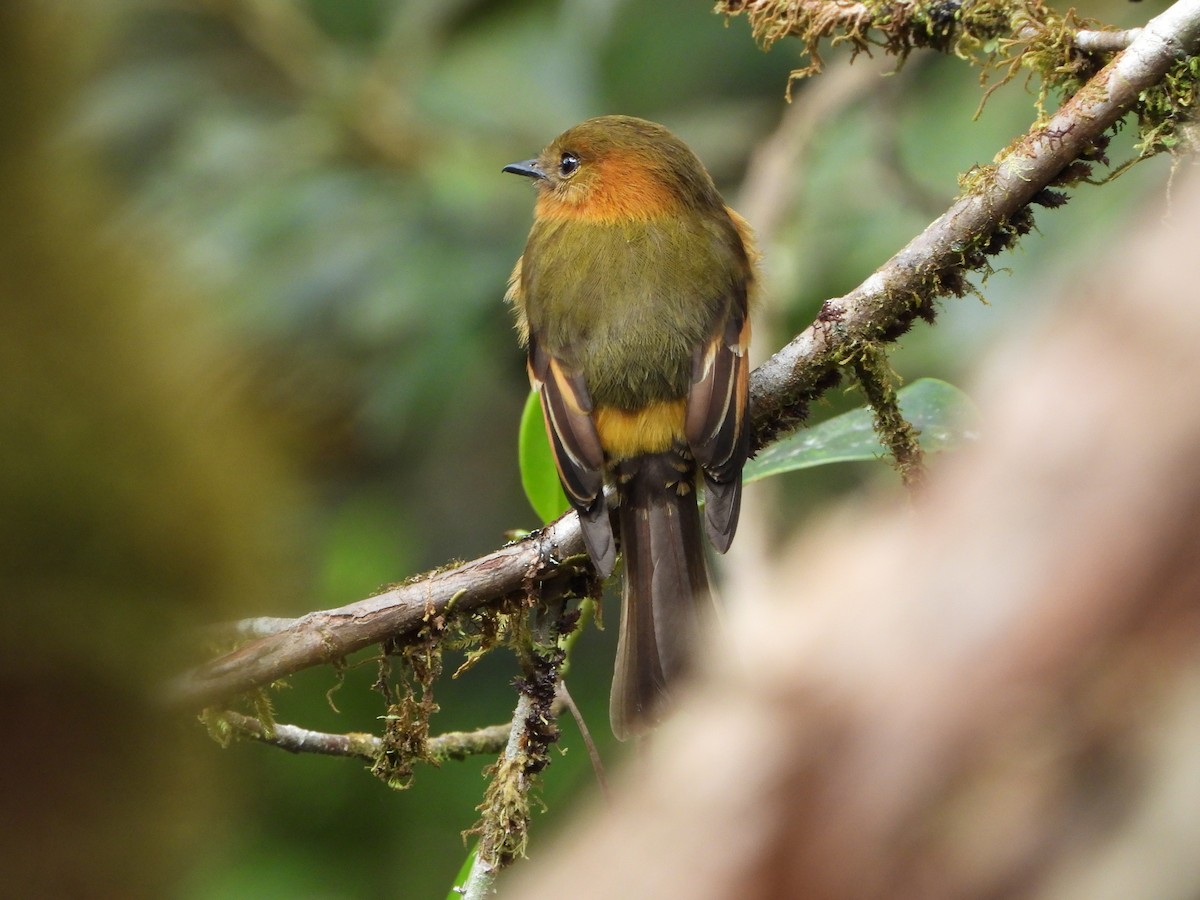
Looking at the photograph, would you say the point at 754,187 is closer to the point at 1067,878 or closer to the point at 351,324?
the point at 351,324

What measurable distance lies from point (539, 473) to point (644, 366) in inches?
16.3

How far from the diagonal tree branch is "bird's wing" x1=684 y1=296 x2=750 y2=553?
0.20 metres

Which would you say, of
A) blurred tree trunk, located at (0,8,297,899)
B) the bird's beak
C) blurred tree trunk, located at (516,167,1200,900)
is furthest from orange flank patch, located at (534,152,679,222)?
blurred tree trunk, located at (516,167,1200,900)

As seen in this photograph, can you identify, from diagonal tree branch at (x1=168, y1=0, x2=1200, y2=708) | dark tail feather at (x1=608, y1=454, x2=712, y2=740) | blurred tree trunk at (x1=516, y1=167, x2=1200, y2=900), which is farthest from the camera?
dark tail feather at (x1=608, y1=454, x2=712, y2=740)

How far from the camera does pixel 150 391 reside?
1.07 meters

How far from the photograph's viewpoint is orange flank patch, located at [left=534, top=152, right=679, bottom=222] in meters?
4.01

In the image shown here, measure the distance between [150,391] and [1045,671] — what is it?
0.72 m

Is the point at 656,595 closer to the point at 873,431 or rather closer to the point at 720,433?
the point at 720,433

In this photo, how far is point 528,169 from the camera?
14.6 ft

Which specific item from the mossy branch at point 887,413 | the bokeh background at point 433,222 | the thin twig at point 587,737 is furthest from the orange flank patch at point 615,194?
the thin twig at point 587,737

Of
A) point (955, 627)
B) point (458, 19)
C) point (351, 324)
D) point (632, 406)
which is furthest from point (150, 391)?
point (458, 19)

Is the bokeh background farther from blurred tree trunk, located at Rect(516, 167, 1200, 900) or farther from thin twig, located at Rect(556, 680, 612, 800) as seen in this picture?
blurred tree trunk, located at Rect(516, 167, 1200, 900)

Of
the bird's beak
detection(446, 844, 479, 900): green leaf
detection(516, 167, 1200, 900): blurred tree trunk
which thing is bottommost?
detection(516, 167, 1200, 900): blurred tree trunk

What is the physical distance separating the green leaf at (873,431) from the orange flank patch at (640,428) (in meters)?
0.27
